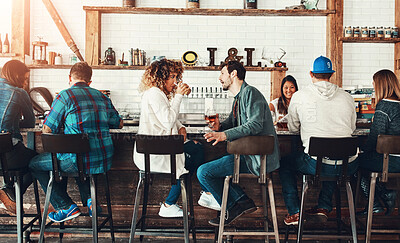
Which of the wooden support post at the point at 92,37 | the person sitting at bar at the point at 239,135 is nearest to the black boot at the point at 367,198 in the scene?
the person sitting at bar at the point at 239,135

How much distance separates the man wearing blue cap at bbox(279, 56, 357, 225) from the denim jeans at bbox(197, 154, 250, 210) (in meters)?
0.46

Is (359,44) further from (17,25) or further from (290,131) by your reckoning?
(17,25)

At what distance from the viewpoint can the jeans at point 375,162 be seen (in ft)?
9.24

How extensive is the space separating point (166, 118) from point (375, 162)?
166cm

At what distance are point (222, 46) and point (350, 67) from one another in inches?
88.1

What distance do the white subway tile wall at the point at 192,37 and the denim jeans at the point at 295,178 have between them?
10.5 ft

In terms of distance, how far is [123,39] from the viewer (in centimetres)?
624

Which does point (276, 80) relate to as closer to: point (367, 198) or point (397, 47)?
point (397, 47)

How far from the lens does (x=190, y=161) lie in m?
3.01

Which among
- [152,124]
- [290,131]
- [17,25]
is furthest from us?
[17,25]

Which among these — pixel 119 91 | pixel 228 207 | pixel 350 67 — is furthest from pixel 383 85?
pixel 119 91

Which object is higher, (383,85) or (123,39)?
(123,39)

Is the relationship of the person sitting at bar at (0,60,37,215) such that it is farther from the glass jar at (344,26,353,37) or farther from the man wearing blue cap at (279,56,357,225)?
the glass jar at (344,26,353,37)

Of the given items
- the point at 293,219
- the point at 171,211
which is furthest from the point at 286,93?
the point at 171,211
